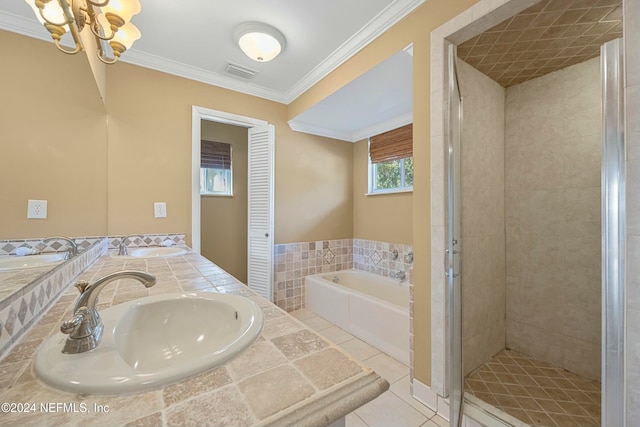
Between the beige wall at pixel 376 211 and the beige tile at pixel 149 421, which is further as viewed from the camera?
the beige wall at pixel 376 211

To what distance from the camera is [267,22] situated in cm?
174

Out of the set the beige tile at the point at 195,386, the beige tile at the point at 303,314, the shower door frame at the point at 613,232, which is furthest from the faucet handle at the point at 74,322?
the beige tile at the point at 303,314

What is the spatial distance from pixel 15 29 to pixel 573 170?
2940mm

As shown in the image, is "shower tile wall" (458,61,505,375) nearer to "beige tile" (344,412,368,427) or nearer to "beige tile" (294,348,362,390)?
"beige tile" (344,412,368,427)

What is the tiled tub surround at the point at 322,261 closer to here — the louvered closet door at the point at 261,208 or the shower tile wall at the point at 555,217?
the louvered closet door at the point at 261,208

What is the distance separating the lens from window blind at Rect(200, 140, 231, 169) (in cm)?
326

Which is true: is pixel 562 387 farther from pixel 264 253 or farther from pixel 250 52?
pixel 250 52

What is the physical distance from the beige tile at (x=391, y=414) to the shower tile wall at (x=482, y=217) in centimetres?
59

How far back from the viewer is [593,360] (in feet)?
5.46

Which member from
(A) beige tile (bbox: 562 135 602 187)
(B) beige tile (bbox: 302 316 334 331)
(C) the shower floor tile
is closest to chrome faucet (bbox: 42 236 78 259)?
(B) beige tile (bbox: 302 316 334 331)

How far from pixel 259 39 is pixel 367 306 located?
2.28 m

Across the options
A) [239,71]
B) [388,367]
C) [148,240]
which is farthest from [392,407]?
[239,71]

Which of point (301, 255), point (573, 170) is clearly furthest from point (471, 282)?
point (301, 255)

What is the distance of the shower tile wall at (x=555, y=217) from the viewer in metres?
1.69
